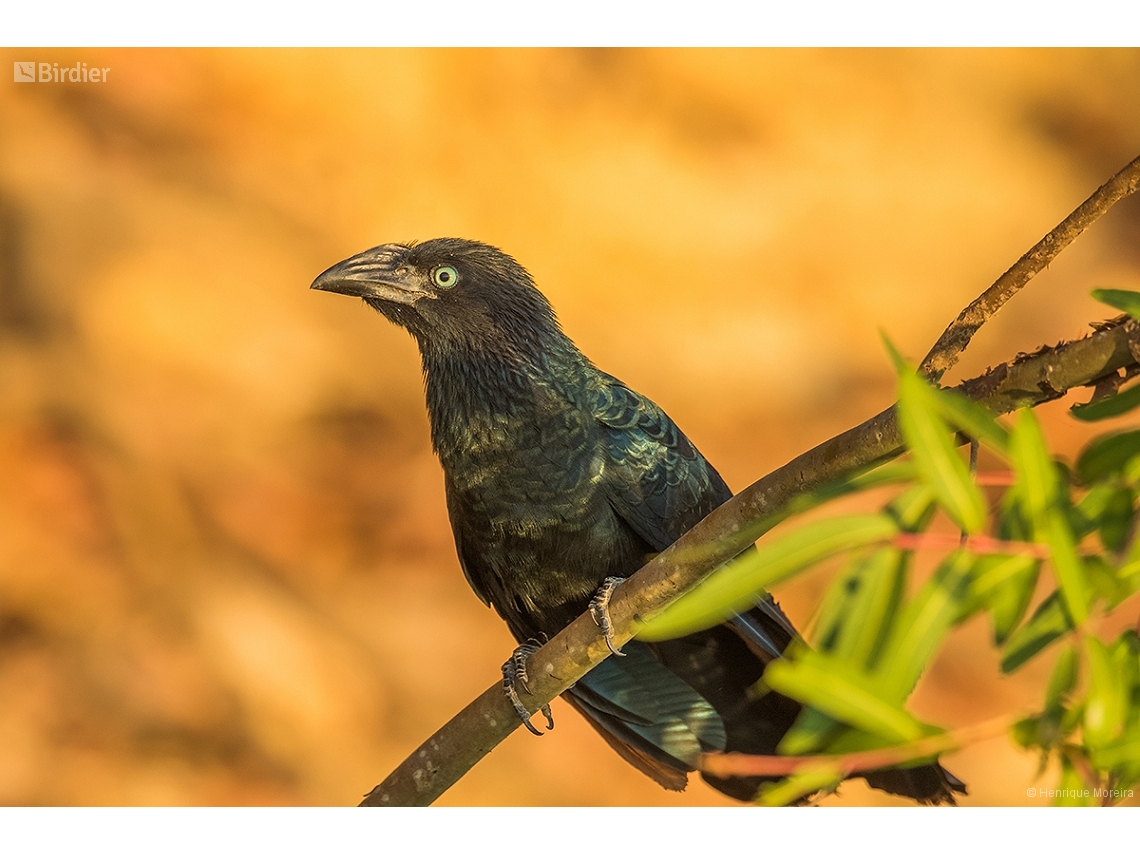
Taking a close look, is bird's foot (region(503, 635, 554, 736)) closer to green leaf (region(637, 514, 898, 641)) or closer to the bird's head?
the bird's head

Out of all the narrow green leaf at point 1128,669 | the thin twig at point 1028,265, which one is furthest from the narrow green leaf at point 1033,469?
the thin twig at point 1028,265

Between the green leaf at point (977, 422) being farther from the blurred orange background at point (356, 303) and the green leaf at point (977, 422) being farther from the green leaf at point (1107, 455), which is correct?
the blurred orange background at point (356, 303)

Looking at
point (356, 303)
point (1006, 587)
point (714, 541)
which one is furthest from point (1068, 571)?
point (356, 303)

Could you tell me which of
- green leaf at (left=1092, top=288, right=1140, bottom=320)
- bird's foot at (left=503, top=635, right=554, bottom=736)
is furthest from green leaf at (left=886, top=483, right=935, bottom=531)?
bird's foot at (left=503, top=635, right=554, bottom=736)

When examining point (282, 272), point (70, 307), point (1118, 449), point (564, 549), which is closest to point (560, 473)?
point (564, 549)

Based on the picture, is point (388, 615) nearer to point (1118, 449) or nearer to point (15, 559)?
point (15, 559)
